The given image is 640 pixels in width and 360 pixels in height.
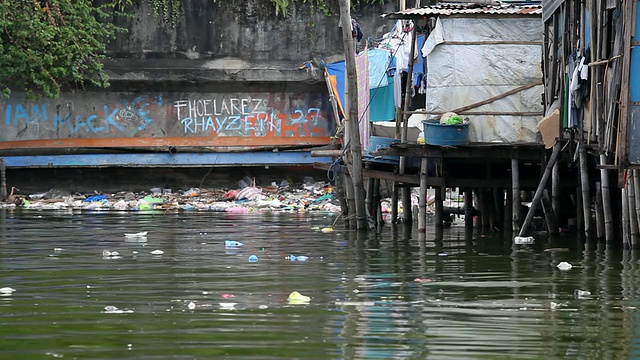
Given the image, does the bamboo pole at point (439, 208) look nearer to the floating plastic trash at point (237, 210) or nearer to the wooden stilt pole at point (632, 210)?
the wooden stilt pole at point (632, 210)

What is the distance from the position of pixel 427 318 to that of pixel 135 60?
1883 cm

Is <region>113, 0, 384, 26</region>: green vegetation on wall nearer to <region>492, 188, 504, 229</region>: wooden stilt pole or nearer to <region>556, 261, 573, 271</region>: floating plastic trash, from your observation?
<region>492, 188, 504, 229</region>: wooden stilt pole

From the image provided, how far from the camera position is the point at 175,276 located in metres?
11.4

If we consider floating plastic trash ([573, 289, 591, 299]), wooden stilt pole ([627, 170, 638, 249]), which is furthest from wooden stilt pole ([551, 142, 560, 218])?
floating plastic trash ([573, 289, 591, 299])

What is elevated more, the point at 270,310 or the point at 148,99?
the point at 148,99

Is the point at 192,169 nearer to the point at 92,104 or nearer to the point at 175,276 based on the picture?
the point at 92,104

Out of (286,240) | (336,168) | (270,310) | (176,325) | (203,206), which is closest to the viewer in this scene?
(176,325)

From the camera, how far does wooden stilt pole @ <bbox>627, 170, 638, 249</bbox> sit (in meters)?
13.1

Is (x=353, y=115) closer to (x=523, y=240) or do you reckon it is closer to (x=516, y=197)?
(x=516, y=197)

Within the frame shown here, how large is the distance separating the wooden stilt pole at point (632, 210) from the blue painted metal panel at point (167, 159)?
13067mm

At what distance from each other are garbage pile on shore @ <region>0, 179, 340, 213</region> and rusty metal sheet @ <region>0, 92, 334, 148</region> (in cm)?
107

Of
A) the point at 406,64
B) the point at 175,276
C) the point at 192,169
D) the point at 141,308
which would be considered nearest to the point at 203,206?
the point at 192,169

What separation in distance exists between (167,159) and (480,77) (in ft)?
37.1

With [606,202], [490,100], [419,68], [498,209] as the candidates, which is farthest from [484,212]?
[606,202]
